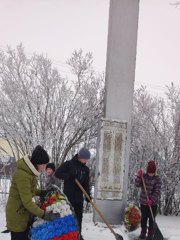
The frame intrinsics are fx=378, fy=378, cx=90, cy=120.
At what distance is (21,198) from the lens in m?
3.43

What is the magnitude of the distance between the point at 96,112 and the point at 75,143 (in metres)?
1.13

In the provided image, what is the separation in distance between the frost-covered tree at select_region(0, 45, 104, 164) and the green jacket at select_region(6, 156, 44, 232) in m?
7.39

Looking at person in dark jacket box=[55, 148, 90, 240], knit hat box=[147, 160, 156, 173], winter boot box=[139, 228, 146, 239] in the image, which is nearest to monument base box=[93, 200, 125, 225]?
winter boot box=[139, 228, 146, 239]

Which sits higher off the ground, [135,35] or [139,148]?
[135,35]

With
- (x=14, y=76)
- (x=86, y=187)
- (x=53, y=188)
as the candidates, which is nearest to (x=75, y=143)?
(x=14, y=76)

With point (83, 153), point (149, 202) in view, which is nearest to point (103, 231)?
point (149, 202)

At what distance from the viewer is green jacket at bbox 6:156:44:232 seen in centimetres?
343

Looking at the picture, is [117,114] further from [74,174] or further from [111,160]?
[74,174]

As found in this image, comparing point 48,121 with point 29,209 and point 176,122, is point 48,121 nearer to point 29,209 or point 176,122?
point 176,122

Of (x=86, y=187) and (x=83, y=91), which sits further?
(x=83, y=91)

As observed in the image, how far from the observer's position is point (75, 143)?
1141 cm

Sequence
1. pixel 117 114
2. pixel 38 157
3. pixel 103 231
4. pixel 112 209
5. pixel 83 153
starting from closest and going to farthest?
pixel 38 157, pixel 83 153, pixel 103 231, pixel 112 209, pixel 117 114

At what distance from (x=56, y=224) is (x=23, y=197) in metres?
0.50

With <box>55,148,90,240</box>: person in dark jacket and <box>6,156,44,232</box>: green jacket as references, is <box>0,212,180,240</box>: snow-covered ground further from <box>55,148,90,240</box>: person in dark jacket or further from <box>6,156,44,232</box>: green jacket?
<box>6,156,44,232</box>: green jacket
